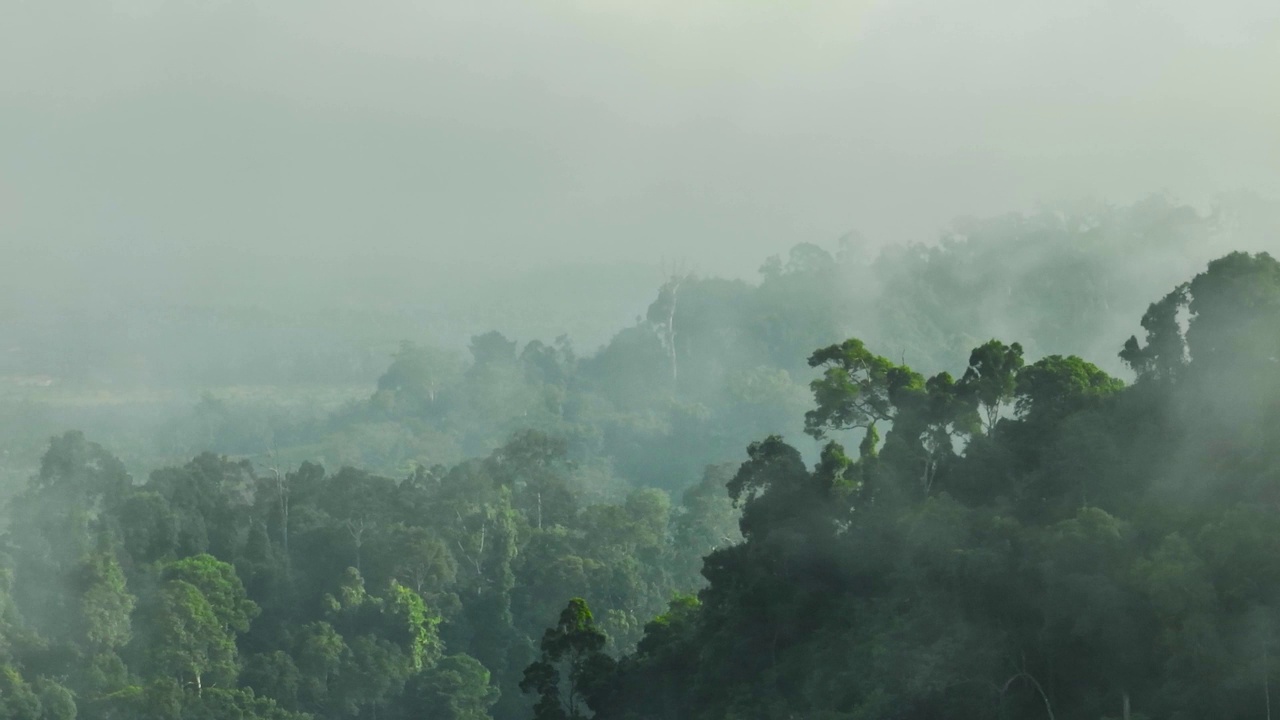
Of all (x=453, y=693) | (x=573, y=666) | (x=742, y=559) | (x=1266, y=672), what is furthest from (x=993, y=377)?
(x=453, y=693)

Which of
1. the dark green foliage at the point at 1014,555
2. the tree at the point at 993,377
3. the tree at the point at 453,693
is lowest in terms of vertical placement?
the tree at the point at 453,693

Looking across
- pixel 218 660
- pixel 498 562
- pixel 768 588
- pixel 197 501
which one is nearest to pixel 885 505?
pixel 768 588

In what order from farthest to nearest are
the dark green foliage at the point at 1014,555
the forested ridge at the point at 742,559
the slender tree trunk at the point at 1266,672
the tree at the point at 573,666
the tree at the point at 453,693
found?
1. the tree at the point at 453,693
2. the tree at the point at 573,666
3. the forested ridge at the point at 742,559
4. the dark green foliage at the point at 1014,555
5. the slender tree trunk at the point at 1266,672

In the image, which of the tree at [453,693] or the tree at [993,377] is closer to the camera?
the tree at [993,377]

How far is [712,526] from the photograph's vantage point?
78.5m

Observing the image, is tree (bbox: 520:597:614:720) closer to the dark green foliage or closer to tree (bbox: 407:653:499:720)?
the dark green foliage

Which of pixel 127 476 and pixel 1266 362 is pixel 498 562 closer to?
pixel 127 476

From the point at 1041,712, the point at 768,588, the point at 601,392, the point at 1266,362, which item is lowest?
the point at 1041,712

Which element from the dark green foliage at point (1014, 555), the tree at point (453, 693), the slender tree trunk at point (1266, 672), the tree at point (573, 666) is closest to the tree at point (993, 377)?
the dark green foliage at point (1014, 555)

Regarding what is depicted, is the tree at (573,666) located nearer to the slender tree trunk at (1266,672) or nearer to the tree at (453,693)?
the tree at (453,693)

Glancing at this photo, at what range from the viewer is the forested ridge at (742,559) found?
31203 mm

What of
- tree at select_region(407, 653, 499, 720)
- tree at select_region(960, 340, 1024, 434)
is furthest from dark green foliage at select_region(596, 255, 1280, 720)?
tree at select_region(407, 653, 499, 720)

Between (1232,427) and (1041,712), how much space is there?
6.51m

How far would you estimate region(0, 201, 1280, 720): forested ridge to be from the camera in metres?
31.2
